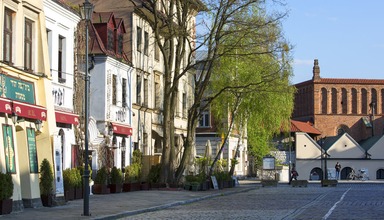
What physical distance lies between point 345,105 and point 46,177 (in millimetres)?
102419

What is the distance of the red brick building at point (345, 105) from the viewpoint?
12400cm

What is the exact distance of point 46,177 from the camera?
27500mm

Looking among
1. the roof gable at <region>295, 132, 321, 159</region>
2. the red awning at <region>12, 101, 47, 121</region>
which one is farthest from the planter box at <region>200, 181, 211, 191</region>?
the roof gable at <region>295, 132, 321, 159</region>

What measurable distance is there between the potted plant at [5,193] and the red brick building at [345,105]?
10268 centimetres

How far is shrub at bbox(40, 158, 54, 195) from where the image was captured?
2742 centimetres

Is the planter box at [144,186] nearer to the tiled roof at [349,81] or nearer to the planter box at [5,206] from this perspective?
the planter box at [5,206]

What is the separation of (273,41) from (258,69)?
40.4 feet

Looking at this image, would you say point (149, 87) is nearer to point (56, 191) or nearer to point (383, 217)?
point (56, 191)

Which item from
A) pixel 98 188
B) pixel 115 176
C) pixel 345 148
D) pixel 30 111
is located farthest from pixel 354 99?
pixel 30 111

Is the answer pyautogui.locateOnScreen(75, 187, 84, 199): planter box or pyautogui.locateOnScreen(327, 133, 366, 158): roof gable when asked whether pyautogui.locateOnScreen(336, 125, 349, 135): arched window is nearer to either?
pyautogui.locateOnScreen(327, 133, 366, 158): roof gable

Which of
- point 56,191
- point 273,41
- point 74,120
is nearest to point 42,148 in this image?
point 56,191

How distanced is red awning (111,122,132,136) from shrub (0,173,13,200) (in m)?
17.8


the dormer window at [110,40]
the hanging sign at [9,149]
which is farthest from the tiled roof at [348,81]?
the hanging sign at [9,149]

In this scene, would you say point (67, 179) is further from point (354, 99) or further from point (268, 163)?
point (354, 99)
